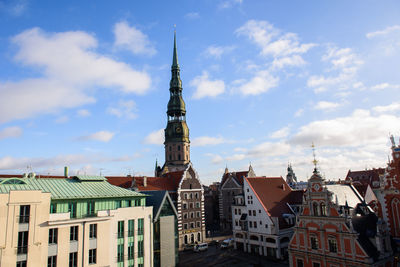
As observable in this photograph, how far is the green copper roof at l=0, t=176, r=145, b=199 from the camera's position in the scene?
3338 centimetres

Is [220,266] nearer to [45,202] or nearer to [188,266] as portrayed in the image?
[188,266]

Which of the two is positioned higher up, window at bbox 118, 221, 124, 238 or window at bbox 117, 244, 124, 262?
window at bbox 118, 221, 124, 238

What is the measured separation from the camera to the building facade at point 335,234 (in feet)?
119

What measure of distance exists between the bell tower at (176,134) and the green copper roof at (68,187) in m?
55.7

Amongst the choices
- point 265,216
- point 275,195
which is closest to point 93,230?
point 265,216

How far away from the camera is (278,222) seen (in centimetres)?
5438

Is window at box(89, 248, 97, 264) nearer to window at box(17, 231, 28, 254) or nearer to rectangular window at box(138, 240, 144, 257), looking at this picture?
rectangular window at box(138, 240, 144, 257)

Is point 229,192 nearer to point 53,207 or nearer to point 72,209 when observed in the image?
point 72,209

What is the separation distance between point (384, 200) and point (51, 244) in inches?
1774

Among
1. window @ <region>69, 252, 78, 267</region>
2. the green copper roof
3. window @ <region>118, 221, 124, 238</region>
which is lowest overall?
window @ <region>69, 252, 78, 267</region>

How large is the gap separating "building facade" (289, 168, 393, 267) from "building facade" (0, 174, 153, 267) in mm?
23946

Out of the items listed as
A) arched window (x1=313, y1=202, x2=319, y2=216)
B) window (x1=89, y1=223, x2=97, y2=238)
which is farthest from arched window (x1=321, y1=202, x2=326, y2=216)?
window (x1=89, y1=223, x2=97, y2=238)

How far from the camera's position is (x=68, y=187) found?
124 feet

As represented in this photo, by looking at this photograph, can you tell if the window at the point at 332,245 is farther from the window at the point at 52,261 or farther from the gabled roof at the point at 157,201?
the window at the point at 52,261
